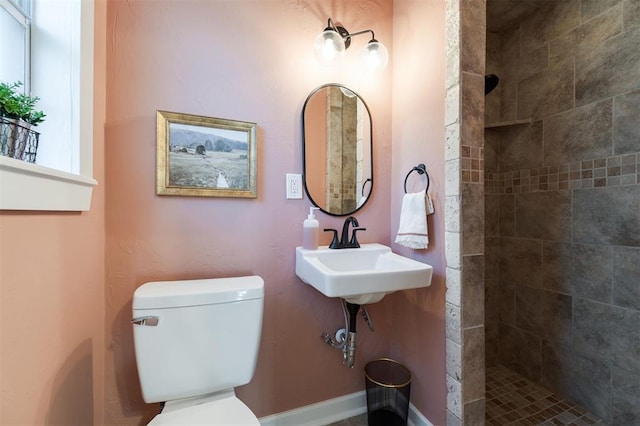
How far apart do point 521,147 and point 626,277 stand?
959 mm

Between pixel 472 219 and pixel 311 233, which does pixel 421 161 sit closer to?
pixel 472 219

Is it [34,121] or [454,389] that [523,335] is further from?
[34,121]

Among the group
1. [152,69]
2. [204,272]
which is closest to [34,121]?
[152,69]

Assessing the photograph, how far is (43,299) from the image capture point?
29.1 inches

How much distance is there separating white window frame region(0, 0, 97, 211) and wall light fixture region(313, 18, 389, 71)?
36.8 inches

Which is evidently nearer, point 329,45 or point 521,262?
point 329,45

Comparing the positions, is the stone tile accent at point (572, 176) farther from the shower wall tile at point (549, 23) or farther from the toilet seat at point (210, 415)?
the toilet seat at point (210, 415)

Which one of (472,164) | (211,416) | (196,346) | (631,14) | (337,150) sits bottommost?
(211,416)

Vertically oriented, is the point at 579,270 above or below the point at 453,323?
above

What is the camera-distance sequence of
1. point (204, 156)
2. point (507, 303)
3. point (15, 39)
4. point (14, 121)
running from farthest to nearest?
point (507, 303), point (204, 156), point (15, 39), point (14, 121)

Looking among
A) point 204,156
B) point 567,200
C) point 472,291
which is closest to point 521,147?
point 567,200

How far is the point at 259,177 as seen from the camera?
1.29m

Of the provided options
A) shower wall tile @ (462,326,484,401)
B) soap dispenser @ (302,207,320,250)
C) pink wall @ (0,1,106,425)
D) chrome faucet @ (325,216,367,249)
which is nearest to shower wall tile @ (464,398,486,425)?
shower wall tile @ (462,326,484,401)


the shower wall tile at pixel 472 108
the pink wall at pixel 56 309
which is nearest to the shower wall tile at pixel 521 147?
the shower wall tile at pixel 472 108
